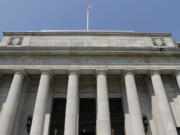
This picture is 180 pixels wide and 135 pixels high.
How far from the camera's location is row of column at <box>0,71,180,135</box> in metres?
13.0

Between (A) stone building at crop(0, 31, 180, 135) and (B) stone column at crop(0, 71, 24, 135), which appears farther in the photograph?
(A) stone building at crop(0, 31, 180, 135)

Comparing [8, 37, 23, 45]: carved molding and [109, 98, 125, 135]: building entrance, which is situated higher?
[8, 37, 23, 45]: carved molding

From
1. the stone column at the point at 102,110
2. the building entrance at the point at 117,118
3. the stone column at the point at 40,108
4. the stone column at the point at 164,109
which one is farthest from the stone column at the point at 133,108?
the stone column at the point at 40,108

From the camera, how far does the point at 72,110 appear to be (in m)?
13.7

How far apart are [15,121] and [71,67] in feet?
24.4

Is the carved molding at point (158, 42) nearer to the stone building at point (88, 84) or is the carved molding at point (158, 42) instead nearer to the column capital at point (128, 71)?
the stone building at point (88, 84)

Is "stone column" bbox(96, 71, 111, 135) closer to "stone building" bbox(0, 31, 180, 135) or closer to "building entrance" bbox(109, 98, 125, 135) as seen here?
"stone building" bbox(0, 31, 180, 135)

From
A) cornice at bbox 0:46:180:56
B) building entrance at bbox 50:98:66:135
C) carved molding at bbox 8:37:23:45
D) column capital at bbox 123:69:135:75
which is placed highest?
carved molding at bbox 8:37:23:45

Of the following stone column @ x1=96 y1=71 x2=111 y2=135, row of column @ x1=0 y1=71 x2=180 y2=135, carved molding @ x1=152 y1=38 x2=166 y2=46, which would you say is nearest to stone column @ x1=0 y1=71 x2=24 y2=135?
row of column @ x1=0 y1=71 x2=180 y2=135

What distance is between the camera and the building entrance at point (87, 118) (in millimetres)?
16031

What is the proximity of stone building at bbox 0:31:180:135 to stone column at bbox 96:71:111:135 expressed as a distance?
93mm

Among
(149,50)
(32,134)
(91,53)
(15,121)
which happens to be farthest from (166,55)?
(15,121)

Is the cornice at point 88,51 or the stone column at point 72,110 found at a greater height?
the cornice at point 88,51

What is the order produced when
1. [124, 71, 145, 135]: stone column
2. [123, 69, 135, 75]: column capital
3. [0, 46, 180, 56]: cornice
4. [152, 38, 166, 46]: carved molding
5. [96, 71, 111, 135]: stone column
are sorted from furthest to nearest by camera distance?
[152, 38, 166, 46]: carved molding < [0, 46, 180, 56]: cornice < [123, 69, 135, 75]: column capital < [124, 71, 145, 135]: stone column < [96, 71, 111, 135]: stone column
